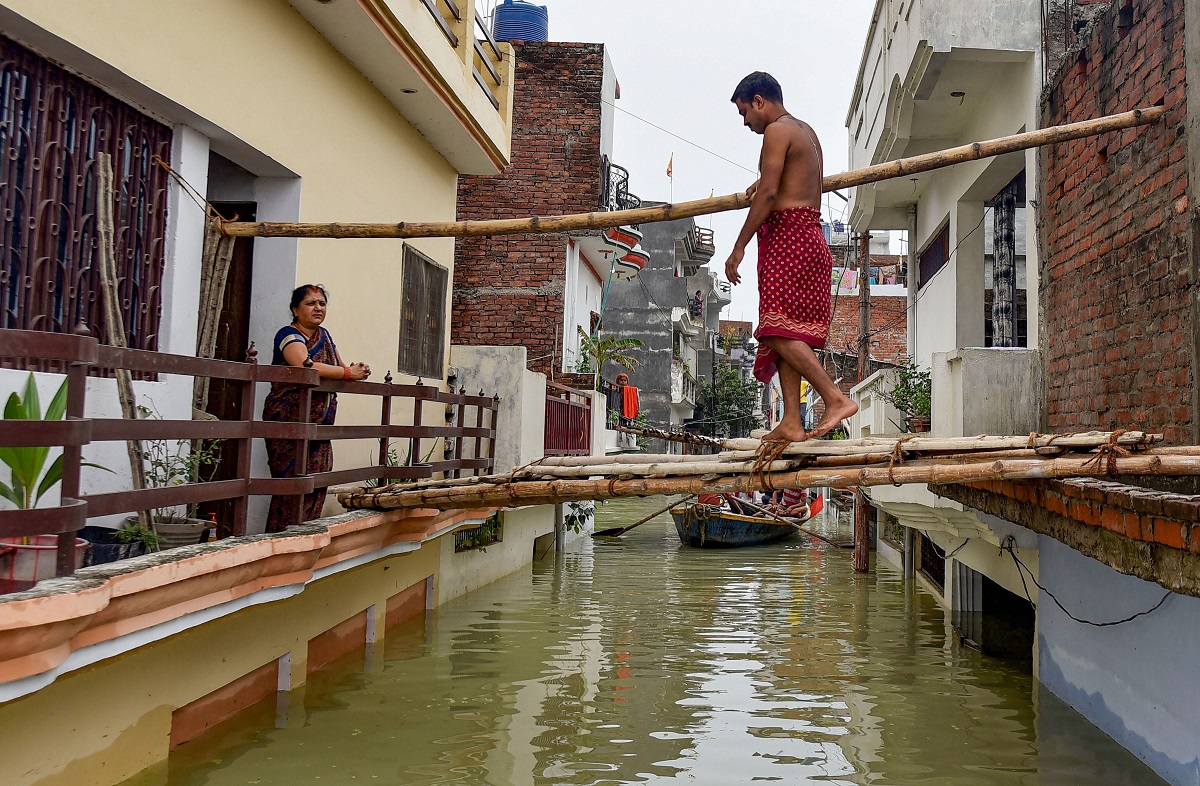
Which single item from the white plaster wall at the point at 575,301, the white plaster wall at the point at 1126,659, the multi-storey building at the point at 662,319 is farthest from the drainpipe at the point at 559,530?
the multi-storey building at the point at 662,319

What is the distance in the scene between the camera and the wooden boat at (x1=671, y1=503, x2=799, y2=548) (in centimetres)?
1920

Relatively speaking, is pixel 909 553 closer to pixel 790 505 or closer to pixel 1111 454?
pixel 790 505

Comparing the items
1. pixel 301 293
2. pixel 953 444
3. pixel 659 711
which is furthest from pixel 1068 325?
pixel 301 293

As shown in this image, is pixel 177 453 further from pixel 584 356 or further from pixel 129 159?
pixel 584 356

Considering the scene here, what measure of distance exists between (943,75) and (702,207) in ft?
17.1

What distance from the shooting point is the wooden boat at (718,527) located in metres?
19.2

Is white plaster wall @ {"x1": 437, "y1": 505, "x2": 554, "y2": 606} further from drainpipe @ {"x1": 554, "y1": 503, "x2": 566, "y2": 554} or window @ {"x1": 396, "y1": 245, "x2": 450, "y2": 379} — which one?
window @ {"x1": 396, "y1": 245, "x2": 450, "y2": 379}

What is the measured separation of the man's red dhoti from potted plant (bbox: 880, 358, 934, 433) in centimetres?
495

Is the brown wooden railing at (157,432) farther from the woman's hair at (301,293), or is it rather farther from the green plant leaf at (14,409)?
the woman's hair at (301,293)

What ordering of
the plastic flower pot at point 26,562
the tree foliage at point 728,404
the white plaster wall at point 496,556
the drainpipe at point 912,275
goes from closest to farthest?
the plastic flower pot at point 26,562 → the white plaster wall at point 496,556 → the drainpipe at point 912,275 → the tree foliage at point 728,404

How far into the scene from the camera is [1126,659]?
6000mm

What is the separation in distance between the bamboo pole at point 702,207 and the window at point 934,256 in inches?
252

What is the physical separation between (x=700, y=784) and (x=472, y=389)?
628 cm

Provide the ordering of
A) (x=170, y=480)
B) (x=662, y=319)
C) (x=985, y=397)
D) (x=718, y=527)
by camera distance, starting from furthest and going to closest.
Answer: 1. (x=662, y=319)
2. (x=718, y=527)
3. (x=985, y=397)
4. (x=170, y=480)
